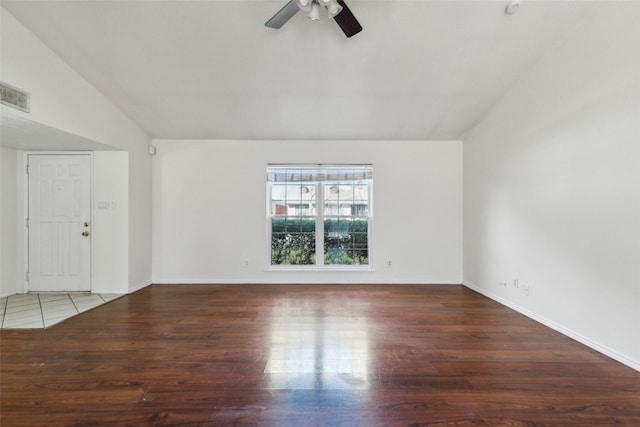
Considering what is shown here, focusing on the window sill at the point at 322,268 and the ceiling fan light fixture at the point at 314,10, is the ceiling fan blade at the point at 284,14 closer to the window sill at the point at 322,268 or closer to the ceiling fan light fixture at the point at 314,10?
the ceiling fan light fixture at the point at 314,10

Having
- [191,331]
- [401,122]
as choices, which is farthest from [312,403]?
[401,122]

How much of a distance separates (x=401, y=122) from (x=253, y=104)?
2142mm

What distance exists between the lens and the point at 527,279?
10.3 feet

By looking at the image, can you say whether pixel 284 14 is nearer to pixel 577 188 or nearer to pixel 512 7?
pixel 512 7

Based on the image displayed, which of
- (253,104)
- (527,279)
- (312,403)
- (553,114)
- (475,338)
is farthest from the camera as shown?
(253,104)

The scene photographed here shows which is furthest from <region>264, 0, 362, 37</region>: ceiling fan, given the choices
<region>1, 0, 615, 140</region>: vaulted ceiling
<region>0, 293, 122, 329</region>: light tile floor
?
<region>0, 293, 122, 329</region>: light tile floor

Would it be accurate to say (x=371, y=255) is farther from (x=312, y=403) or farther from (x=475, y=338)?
(x=312, y=403)

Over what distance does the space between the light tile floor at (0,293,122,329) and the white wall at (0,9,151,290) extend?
0.54 meters

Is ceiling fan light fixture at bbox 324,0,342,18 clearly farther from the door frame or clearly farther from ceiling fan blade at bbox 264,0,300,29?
the door frame

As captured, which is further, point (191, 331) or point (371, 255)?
point (371, 255)

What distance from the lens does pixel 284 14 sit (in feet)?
7.21

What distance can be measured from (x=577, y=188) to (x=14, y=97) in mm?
5361

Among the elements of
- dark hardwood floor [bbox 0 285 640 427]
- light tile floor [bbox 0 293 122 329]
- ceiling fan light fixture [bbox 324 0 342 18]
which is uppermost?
ceiling fan light fixture [bbox 324 0 342 18]

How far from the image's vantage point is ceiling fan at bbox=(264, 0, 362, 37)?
207 centimetres
